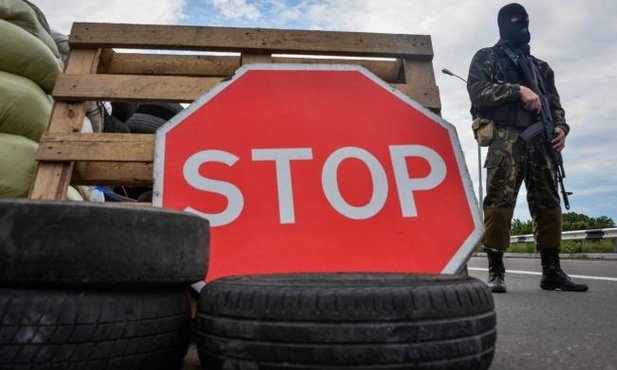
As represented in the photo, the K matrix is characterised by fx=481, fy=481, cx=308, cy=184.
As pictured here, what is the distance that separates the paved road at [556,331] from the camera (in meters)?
1.47

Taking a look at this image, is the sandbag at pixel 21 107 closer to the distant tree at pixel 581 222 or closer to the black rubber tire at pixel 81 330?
the black rubber tire at pixel 81 330

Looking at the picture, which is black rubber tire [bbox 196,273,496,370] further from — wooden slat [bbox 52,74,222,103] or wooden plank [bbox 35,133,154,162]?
wooden slat [bbox 52,74,222,103]

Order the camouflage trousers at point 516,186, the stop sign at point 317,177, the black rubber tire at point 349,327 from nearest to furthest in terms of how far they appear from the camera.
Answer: the black rubber tire at point 349,327 < the stop sign at point 317,177 < the camouflage trousers at point 516,186

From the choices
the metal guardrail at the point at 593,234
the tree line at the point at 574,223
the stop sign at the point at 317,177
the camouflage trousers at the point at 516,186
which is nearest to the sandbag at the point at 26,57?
the stop sign at the point at 317,177

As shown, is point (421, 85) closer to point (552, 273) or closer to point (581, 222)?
point (552, 273)

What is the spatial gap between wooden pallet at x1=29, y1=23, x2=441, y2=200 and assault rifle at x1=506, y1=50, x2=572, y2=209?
1665mm

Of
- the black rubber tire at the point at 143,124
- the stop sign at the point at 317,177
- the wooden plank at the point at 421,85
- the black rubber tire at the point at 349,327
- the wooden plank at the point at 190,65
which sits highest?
the black rubber tire at the point at 143,124

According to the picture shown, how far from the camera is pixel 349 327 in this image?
1.02 m

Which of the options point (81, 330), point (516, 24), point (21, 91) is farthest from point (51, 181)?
point (516, 24)

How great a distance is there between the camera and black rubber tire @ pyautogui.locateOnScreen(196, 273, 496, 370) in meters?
1.02

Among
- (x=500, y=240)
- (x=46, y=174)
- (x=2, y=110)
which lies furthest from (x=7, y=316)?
(x=500, y=240)

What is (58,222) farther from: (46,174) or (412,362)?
(46,174)

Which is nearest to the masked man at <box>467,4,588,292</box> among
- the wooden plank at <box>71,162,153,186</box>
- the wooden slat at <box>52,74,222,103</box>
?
the wooden slat at <box>52,74,222,103</box>

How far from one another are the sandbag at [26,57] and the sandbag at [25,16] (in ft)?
0.37
